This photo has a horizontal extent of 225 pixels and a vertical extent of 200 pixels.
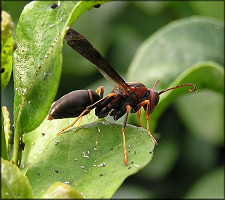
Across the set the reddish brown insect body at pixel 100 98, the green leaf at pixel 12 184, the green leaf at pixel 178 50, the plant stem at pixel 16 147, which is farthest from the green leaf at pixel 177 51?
the green leaf at pixel 12 184

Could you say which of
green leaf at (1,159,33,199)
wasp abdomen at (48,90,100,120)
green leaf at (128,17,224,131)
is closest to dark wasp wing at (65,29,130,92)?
wasp abdomen at (48,90,100,120)

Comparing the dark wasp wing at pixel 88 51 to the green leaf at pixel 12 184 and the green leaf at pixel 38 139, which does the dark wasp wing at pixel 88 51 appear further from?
the green leaf at pixel 12 184

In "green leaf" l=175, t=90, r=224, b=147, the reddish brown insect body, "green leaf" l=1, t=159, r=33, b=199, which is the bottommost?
"green leaf" l=175, t=90, r=224, b=147

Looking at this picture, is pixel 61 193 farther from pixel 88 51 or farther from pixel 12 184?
pixel 88 51

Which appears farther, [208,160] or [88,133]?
[208,160]

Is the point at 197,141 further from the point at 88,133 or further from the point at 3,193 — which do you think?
the point at 3,193

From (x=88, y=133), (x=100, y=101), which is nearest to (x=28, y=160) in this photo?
(x=88, y=133)

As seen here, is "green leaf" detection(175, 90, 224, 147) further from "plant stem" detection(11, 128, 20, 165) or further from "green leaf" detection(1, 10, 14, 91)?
"green leaf" detection(1, 10, 14, 91)
